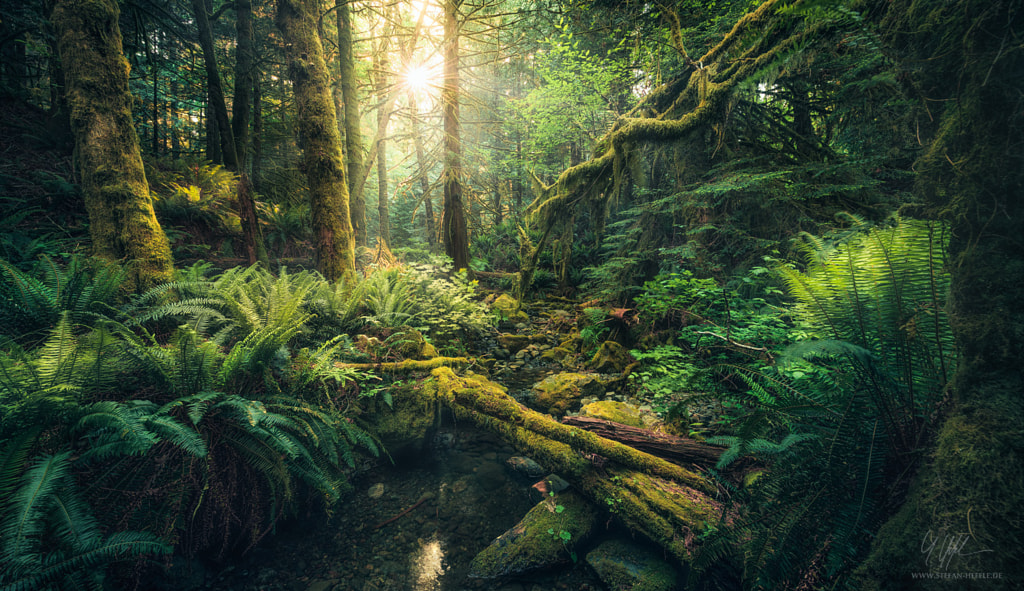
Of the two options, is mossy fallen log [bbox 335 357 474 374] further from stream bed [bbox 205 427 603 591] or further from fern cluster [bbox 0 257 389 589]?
stream bed [bbox 205 427 603 591]

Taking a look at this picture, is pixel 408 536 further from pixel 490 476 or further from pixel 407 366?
pixel 407 366

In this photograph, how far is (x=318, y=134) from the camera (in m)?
4.77

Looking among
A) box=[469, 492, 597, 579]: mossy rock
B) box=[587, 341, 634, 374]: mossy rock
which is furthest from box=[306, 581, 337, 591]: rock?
box=[587, 341, 634, 374]: mossy rock

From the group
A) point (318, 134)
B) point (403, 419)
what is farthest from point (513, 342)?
point (318, 134)

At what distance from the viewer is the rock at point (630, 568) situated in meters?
2.17

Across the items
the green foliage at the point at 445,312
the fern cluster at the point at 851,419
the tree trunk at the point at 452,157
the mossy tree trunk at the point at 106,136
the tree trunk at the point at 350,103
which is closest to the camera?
the fern cluster at the point at 851,419

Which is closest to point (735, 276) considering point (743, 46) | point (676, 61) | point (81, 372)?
point (743, 46)

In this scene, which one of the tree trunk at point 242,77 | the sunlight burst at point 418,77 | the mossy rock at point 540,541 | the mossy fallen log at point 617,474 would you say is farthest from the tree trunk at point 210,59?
the mossy rock at point 540,541

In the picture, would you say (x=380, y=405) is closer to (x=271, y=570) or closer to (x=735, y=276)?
(x=271, y=570)

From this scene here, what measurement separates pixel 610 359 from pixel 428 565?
3907 mm

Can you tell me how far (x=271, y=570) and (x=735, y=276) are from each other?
5635 millimetres

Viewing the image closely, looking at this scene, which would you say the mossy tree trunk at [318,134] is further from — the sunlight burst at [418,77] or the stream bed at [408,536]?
the stream bed at [408,536]

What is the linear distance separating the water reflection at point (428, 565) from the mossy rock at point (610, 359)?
3560mm

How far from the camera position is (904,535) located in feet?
3.84
